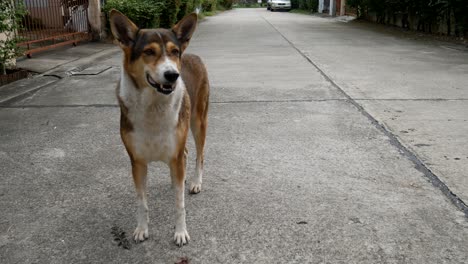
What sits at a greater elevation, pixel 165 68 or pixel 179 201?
pixel 165 68

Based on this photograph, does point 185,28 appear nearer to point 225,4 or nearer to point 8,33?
point 8,33

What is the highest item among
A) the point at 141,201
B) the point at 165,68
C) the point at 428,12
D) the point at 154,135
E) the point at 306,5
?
the point at 306,5

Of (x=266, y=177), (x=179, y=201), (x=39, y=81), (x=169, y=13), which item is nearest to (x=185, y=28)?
(x=179, y=201)

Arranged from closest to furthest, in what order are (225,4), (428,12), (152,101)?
(152,101) < (428,12) < (225,4)

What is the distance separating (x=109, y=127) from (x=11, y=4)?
377cm

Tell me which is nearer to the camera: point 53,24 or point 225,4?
point 53,24

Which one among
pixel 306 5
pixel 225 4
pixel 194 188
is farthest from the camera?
pixel 225 4

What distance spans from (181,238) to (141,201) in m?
0.39

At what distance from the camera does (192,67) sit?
3.61 m

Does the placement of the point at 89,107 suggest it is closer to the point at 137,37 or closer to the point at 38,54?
the point at 137,37

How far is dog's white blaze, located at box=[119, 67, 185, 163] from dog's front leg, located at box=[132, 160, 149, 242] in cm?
16

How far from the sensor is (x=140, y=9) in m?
13.0

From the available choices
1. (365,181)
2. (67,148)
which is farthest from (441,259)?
(67,148)

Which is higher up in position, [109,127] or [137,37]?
[137,37]
